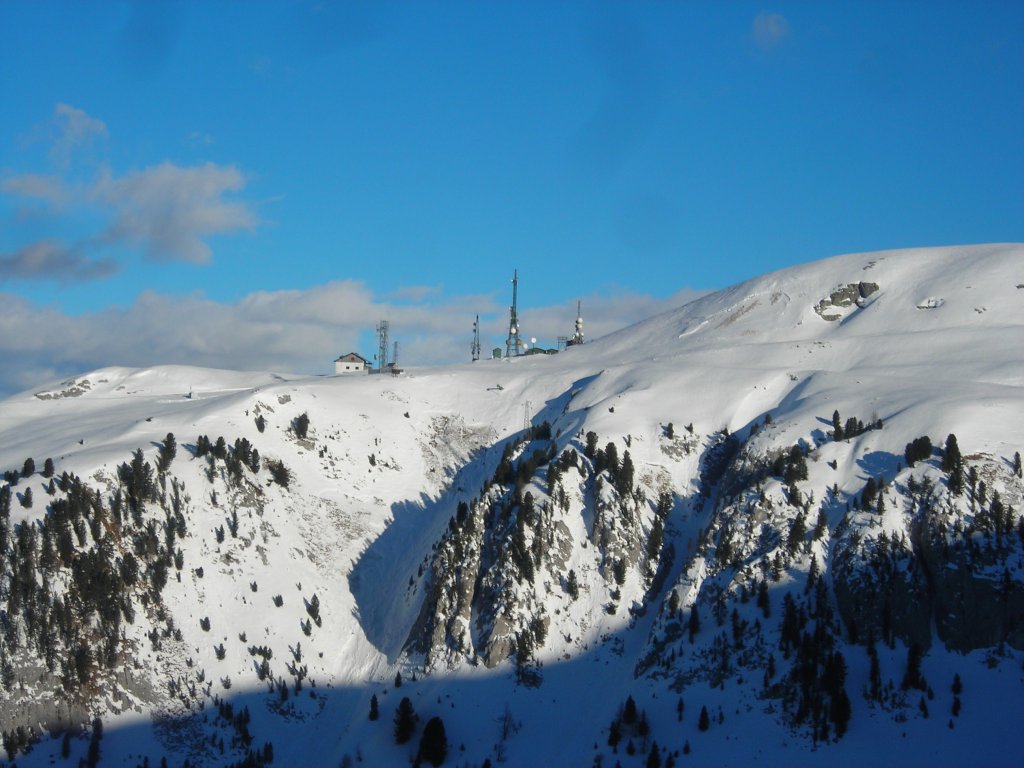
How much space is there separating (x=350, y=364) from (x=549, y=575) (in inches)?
3587

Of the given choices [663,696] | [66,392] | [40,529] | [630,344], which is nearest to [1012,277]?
[630,344]

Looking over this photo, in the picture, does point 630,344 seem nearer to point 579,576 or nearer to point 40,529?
point 579,576

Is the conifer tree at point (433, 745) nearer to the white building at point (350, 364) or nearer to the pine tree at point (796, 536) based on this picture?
the pine tree at point (796, 536)

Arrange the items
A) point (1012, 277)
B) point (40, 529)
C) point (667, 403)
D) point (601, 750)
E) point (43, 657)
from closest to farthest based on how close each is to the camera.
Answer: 1. point (601, 750)
2. point (43, 657)
3. point (40, 529)
4. point (667, 403)
5. point (1012, 277)

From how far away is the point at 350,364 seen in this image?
190 metres

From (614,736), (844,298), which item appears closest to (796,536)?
(614,736)

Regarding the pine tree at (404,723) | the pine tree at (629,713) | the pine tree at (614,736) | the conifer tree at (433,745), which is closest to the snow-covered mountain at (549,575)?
the pine tree at (629,713)

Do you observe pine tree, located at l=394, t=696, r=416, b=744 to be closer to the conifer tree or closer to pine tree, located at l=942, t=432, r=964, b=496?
the conifer tree

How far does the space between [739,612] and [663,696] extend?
33.8 feet

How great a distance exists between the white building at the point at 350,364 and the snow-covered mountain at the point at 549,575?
48.9m

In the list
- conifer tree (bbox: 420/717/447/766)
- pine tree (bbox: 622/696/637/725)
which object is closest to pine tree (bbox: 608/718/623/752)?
pine tree (bbox: 622/696/637/725)

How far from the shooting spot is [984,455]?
104 m

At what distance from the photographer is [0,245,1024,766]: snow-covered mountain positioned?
91.9 metres

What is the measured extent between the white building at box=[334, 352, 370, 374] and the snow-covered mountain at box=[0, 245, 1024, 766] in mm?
48862
